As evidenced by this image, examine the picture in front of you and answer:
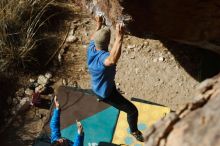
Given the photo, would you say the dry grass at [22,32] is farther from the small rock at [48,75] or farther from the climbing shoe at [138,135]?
the climbing shoe at [138,135]

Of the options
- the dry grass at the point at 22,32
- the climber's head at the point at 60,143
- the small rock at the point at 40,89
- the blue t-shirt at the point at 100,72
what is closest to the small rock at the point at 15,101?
the small rock at the point at 40,89

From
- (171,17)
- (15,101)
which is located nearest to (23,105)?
(15,101)

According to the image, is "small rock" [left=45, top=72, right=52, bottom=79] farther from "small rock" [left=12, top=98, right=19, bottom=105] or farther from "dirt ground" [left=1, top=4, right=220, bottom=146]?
"small rock" [left=12, top=98, right=19, bottom=105]

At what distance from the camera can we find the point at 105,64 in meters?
4.37

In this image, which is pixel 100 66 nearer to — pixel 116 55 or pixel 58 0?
pixel 116 55

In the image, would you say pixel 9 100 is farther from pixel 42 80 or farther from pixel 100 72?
pixel 100 72

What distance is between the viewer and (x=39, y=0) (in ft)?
20.8

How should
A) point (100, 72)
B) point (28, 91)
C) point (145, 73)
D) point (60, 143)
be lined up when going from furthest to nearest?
1. point (145, 73)
2. point (28, 91)
3. point (100, 72)
4. point (60, 143)

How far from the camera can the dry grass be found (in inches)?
234

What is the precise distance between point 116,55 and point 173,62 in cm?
190

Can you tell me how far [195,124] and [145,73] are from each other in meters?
4.10

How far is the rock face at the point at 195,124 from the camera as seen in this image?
73.7 inches

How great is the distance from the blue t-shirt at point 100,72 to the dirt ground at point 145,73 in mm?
1231

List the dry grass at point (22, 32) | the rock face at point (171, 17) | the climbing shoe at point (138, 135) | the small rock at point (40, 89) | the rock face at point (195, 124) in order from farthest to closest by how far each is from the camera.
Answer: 1. the dry grass at point (22, 32)
2. the small rock at point (40, 89)
3. the climbing shoe at point (138, 135)
4. the rock face at point (171, 17)
5. the rock face at point (195, 124)
